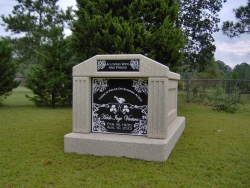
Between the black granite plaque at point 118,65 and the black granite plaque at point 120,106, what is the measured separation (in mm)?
218

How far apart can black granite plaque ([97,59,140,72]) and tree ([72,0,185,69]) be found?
183 inches

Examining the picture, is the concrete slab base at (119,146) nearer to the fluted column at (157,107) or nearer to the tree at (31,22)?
the fluted column at (157,107)

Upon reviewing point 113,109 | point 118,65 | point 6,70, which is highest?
point 6,70

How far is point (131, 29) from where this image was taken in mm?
9211

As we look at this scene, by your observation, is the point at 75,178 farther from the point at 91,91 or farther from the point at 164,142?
the point at 91,91

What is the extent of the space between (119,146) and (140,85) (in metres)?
1.15

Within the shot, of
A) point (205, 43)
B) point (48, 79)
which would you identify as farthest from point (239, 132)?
point (205, 43)

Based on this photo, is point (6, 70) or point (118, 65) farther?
point (6, 70)

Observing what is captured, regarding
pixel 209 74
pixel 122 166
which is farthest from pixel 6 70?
pixel 209 74

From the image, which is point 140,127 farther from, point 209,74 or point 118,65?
point 209,74

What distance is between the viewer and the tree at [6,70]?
1162 centimetres

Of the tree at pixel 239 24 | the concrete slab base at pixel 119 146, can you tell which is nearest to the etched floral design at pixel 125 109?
the concrete slab base at pixel 119 146

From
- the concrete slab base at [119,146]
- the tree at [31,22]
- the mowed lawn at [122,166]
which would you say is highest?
the tree at [31,22]

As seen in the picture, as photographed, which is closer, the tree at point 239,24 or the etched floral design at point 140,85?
the etched floral design at point 140,85
